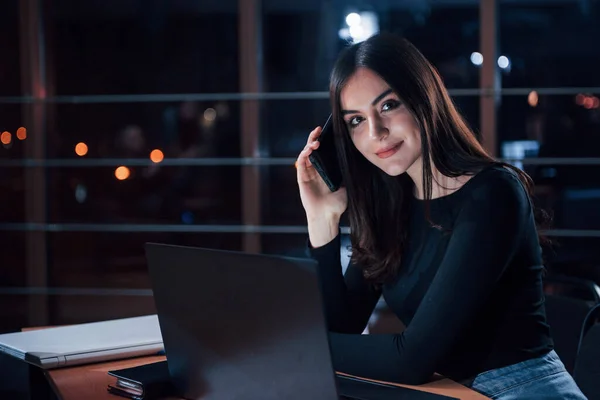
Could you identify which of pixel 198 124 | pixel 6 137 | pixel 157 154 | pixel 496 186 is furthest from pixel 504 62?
pixel 496 186

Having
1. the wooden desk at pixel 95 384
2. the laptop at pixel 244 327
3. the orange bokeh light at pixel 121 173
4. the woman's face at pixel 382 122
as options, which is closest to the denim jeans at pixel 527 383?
the wooden desk at pixel 95 384

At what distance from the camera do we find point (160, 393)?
4.59ft

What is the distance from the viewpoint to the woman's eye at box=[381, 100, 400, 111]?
1.70m

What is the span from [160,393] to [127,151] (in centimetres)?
487

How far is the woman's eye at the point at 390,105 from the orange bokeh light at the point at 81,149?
169 inches

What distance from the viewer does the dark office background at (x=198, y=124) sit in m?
5.23

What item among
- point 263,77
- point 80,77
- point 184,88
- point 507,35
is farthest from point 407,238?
point 184,88

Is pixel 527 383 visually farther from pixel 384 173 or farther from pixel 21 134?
pixel 21 134

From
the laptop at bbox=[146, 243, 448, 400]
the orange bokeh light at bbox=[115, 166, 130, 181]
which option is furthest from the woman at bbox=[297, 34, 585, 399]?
the orange bokeh light at bbox=[115, 166, 130, 181]

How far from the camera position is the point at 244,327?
3.89 feet

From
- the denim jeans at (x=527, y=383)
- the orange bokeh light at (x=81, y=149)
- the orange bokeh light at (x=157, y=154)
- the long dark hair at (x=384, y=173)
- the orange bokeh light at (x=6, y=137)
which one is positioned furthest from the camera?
the orange bokeh light at (x=157, y=154)

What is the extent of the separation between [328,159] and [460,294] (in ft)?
1.69

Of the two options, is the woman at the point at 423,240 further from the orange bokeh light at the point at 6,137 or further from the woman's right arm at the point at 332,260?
the orange bokeh light at the point at 6,137

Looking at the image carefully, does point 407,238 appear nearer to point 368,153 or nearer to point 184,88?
point 368,153
